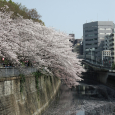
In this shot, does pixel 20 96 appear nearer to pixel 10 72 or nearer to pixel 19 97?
pixel 19 97

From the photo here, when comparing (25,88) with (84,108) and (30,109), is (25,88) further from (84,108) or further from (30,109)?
(84,108)

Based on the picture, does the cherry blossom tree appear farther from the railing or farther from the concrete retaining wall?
the concrete retaining wall

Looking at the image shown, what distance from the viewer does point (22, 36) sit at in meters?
28.0

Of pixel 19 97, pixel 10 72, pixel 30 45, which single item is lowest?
pixel 19 97

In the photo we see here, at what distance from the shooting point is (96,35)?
135 metres

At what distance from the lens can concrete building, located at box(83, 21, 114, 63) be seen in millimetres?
133750

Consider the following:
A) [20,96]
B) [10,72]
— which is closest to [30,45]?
[10,72]

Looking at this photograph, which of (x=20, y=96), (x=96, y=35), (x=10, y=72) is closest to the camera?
(x=10, y=72)

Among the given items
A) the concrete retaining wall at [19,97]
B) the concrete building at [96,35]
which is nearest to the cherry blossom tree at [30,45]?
the concrete retaining wall at [19,97]

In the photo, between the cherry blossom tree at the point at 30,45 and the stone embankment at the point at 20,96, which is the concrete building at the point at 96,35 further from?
the stone embankment at the point at 20,96

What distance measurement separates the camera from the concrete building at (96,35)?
439ft

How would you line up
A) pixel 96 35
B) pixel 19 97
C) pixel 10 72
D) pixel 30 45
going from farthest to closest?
1. pixel 96 35
2. pixel 30 45
3. pixel 19 97
4. pixel 10 72

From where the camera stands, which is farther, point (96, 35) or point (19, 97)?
point (96, 35)

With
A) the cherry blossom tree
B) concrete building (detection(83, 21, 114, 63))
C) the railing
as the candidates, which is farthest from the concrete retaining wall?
concrete building (detection(83, 21, 114, 63))
